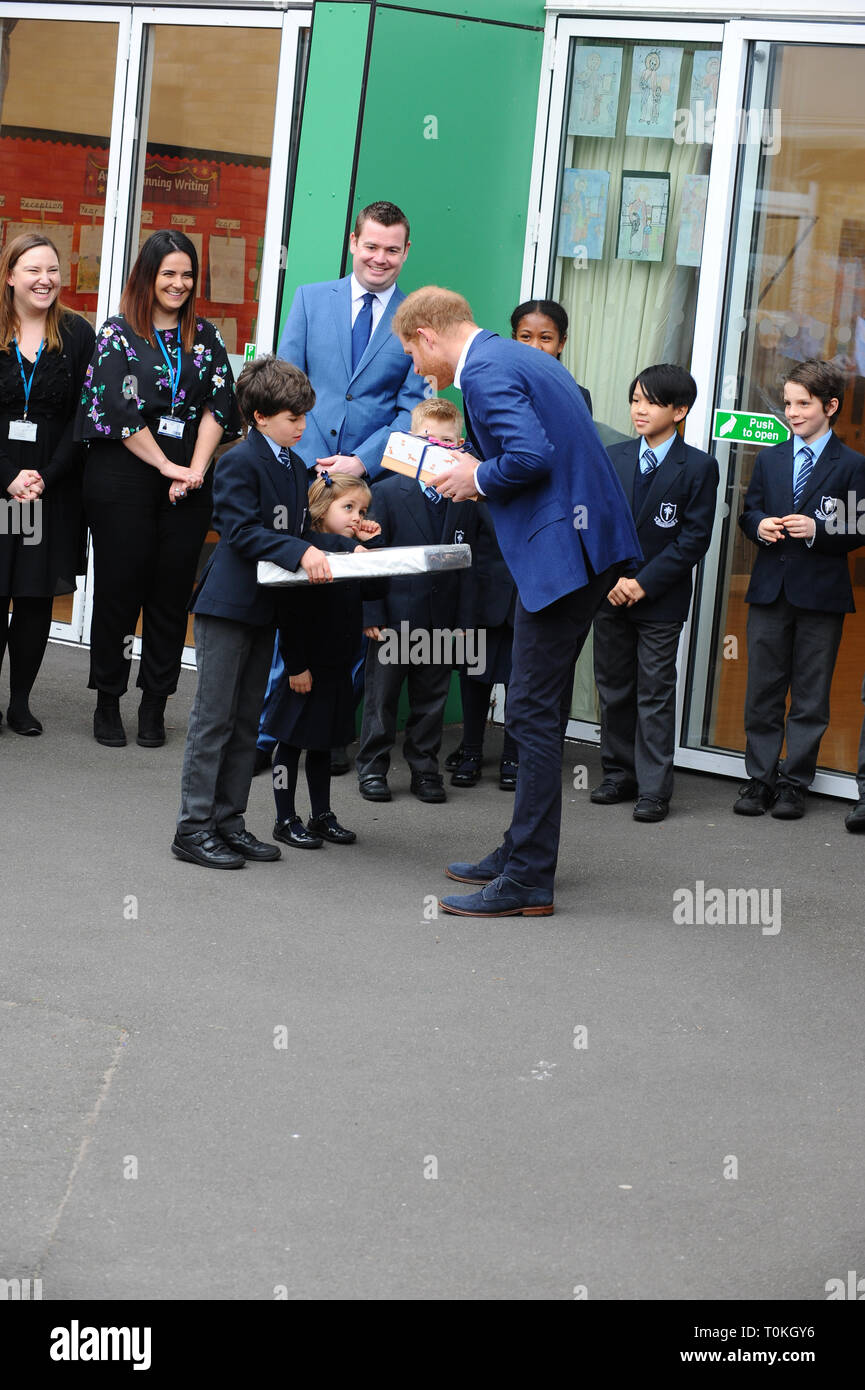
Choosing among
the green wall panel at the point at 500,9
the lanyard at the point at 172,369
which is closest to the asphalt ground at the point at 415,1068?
the lanyard at the point at 172,369

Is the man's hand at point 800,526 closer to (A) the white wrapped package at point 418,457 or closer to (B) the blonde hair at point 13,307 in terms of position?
(A) the white wrapped package at point 418,457

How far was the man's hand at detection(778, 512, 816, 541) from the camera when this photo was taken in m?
6.84

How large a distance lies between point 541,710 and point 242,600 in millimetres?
1030

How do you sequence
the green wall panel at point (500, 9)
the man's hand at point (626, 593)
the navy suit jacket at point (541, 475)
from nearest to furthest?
the navy suit jacket at point (541, 475), the man's hand at point (626, 593), the green wall panel at point (500, 9)

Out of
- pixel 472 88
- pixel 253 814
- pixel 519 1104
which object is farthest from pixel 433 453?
pixel 472 88

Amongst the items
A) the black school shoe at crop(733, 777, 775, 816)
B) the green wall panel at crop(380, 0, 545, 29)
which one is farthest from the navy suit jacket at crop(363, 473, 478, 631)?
the green wall panel at crop(380, 0, 545, 29)

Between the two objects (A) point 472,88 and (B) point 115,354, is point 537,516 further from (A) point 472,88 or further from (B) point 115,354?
(A) point 472,88

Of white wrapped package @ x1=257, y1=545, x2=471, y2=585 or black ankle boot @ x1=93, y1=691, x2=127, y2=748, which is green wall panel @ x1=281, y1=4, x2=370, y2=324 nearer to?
black ankle boot @ x1=93, y1=691, x2=127, y2=748

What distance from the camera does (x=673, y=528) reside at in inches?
272

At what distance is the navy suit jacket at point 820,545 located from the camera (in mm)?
6902

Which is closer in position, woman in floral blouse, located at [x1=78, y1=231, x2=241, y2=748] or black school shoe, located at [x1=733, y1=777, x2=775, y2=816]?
woman in floral blouse, located at [x1=78, y1=231, x2=241, y2=748]

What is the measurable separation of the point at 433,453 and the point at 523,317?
5.75 feet

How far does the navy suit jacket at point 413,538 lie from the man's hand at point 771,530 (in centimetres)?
119

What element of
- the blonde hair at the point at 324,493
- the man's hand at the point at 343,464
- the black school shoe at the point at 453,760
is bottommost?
the black school shoe at the point at 453,760
